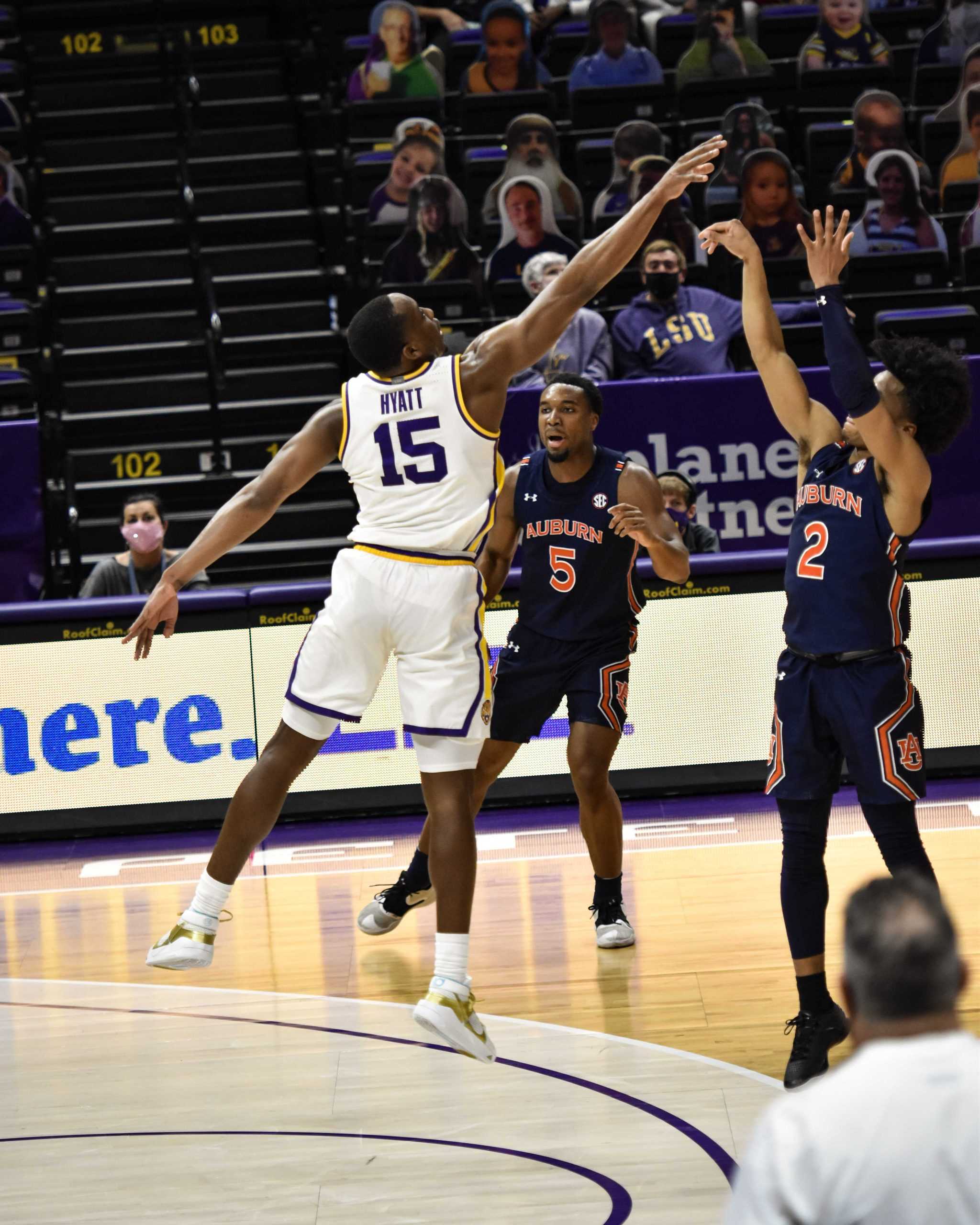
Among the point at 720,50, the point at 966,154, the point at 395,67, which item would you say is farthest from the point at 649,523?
the point at 720,50

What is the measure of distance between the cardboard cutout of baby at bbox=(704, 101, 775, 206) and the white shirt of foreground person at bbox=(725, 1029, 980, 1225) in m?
9.12

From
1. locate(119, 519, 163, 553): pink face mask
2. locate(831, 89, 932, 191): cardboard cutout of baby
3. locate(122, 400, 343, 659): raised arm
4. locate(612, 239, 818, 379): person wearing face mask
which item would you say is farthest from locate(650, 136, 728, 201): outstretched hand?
locate(831, 89, 932, 191): cardboard cutout of baby

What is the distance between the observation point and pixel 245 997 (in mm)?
5105

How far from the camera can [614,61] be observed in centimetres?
1134

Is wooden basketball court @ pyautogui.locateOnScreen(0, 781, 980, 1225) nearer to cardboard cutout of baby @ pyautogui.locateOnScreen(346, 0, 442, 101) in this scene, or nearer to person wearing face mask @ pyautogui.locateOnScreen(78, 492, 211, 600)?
person wearing face mask @ pyautogui.locateOnScreen(78, 492, 211, 600)

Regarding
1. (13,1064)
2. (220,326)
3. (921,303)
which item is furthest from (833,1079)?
(220,326)

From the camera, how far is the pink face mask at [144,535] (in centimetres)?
796

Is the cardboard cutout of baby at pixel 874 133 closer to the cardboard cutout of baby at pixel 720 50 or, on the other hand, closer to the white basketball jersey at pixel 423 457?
the cardboard cutout of baby at pixel 720 50

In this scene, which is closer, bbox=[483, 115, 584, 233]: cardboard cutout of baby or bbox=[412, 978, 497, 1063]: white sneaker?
bbox=[412, 978, 497, 1063]: white sneaker

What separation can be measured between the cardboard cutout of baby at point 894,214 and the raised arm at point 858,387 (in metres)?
6.13

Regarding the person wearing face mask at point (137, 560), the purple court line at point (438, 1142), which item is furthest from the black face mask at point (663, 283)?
the purple court line at point (438, 1142)

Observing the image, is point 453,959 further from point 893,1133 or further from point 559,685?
point 893,1133

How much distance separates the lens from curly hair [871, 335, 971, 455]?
4027 mm

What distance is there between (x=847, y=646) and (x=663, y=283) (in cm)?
528
